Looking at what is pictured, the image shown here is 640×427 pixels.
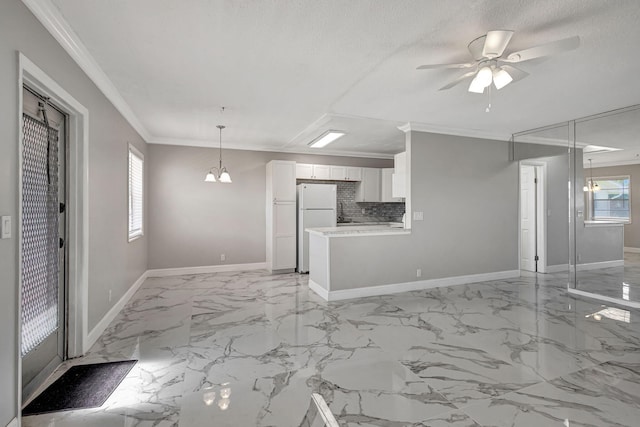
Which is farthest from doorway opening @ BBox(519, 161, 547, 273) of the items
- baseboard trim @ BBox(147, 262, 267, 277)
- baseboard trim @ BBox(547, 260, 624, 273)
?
baseboard trim @ BBox(147, 262, 267, 277)

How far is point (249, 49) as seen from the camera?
2.37 metres

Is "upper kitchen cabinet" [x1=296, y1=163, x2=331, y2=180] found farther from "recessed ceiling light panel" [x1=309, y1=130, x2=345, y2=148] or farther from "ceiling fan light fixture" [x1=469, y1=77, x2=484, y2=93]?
"ceiling fan light fixture" [x1=469, y1=77, x2=484, y2=93]

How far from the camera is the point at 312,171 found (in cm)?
617

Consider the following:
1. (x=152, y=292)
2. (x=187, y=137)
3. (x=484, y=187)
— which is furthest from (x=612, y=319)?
(x=187, y=137)

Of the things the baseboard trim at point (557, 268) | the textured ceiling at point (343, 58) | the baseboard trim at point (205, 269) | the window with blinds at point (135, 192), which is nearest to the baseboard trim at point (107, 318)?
the window with blinds at point (135, 192)

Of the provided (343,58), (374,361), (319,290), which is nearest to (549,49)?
(343,58)

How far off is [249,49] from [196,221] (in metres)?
3.90

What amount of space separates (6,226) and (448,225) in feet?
15.5

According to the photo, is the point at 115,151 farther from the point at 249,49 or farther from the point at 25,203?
the point at 249,49

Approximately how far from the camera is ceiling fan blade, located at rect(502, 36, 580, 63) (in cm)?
185

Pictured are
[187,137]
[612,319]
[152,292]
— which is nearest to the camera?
[612,319]

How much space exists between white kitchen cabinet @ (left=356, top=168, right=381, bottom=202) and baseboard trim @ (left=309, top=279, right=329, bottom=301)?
2631 mm

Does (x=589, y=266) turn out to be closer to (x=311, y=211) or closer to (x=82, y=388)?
(x=311, y=211)

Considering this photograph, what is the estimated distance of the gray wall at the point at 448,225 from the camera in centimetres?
425
